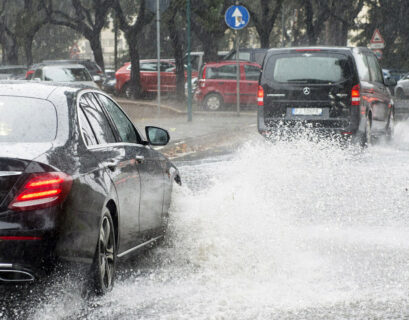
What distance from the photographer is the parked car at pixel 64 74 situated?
2669 cm

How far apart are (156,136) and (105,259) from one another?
1.76 m

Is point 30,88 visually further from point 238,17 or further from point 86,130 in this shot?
point 238,17

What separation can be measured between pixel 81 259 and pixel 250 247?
89.8 inches

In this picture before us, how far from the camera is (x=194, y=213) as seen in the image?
7406mm

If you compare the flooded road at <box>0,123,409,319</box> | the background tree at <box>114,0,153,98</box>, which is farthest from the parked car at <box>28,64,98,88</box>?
the flooded road at <box>0,123,409,319</box>

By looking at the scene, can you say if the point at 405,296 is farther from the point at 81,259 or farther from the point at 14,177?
the point at 14,177

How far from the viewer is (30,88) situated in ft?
18.8

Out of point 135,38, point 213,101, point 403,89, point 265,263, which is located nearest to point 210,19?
point 213,101

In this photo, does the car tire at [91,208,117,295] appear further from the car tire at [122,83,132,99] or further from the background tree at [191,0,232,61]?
the car tire at [122,83,132,99]

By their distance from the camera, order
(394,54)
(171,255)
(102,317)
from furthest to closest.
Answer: (394,54) → (171,255) → (102,317)

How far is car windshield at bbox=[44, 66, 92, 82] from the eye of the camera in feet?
87.7

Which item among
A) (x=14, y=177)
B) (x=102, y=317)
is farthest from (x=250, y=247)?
(x=14, y=177)

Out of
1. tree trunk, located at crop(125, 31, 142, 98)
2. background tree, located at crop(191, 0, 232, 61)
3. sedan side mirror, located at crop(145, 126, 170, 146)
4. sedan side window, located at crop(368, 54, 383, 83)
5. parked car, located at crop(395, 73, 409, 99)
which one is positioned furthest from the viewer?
parked car, located at crop(395, 73, 409, 99)

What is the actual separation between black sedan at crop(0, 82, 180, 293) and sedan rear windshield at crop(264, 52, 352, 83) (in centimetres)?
850
